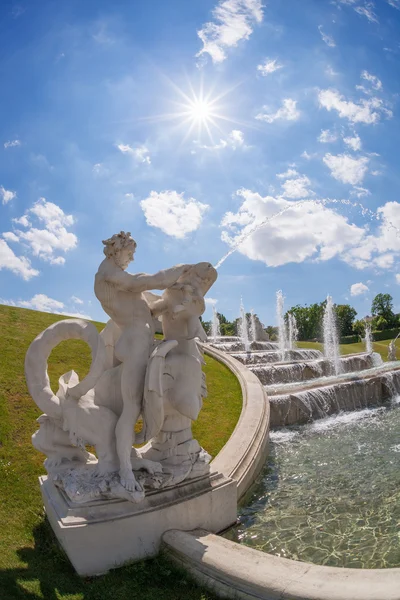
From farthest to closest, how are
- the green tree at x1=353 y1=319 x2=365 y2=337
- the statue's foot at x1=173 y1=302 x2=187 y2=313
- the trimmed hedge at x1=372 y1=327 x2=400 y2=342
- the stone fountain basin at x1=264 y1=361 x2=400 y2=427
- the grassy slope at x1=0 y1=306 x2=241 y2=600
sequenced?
the green tree at x1=353 y1=319 x2=365 y2=337, the trimmed hedge at x1=372 y1=327 x2=400 y2=342, the stone fountain basin at x1=264 y1=361 x2=400 y2=427, the statue's foot at x1=173 y1=302 x2=187 y2=313, the grassy slope at x1=0 y1=306 x2=241 y2=600

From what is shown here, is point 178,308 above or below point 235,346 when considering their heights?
above

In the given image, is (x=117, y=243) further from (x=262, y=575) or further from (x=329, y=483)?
(x=329, y=483)

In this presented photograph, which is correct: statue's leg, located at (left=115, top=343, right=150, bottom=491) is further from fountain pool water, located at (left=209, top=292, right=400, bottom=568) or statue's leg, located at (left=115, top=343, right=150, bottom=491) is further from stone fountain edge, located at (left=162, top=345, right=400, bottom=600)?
fountain pool water, located at (left=209, top=292, right=400, bottom=568)

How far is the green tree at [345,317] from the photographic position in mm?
58297

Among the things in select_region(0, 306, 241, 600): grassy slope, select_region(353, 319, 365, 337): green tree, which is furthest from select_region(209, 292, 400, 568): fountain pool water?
select_region(353, 319, 365, 337): green tree

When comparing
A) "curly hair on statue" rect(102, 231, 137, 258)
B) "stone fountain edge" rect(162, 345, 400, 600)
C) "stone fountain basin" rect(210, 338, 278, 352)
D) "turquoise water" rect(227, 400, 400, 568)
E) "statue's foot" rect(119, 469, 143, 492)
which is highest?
"curly hair on statue" rect(102, 231, 137, 258)

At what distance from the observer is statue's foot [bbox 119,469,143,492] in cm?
405

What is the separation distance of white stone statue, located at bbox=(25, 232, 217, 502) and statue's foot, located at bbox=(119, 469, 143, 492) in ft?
0.17

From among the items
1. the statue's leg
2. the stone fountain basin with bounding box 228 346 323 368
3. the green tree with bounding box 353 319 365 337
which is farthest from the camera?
the green tree with bounding box 353 319 365 337

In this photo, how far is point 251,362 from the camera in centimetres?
1658

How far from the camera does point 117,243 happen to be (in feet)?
15.1

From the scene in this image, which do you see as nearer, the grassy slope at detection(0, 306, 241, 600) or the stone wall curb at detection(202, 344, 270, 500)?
the grassy slope at detection(0, 306, 241, 600)

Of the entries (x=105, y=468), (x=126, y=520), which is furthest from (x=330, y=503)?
(x=105, y=468)

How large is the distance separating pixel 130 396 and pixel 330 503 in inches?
112
